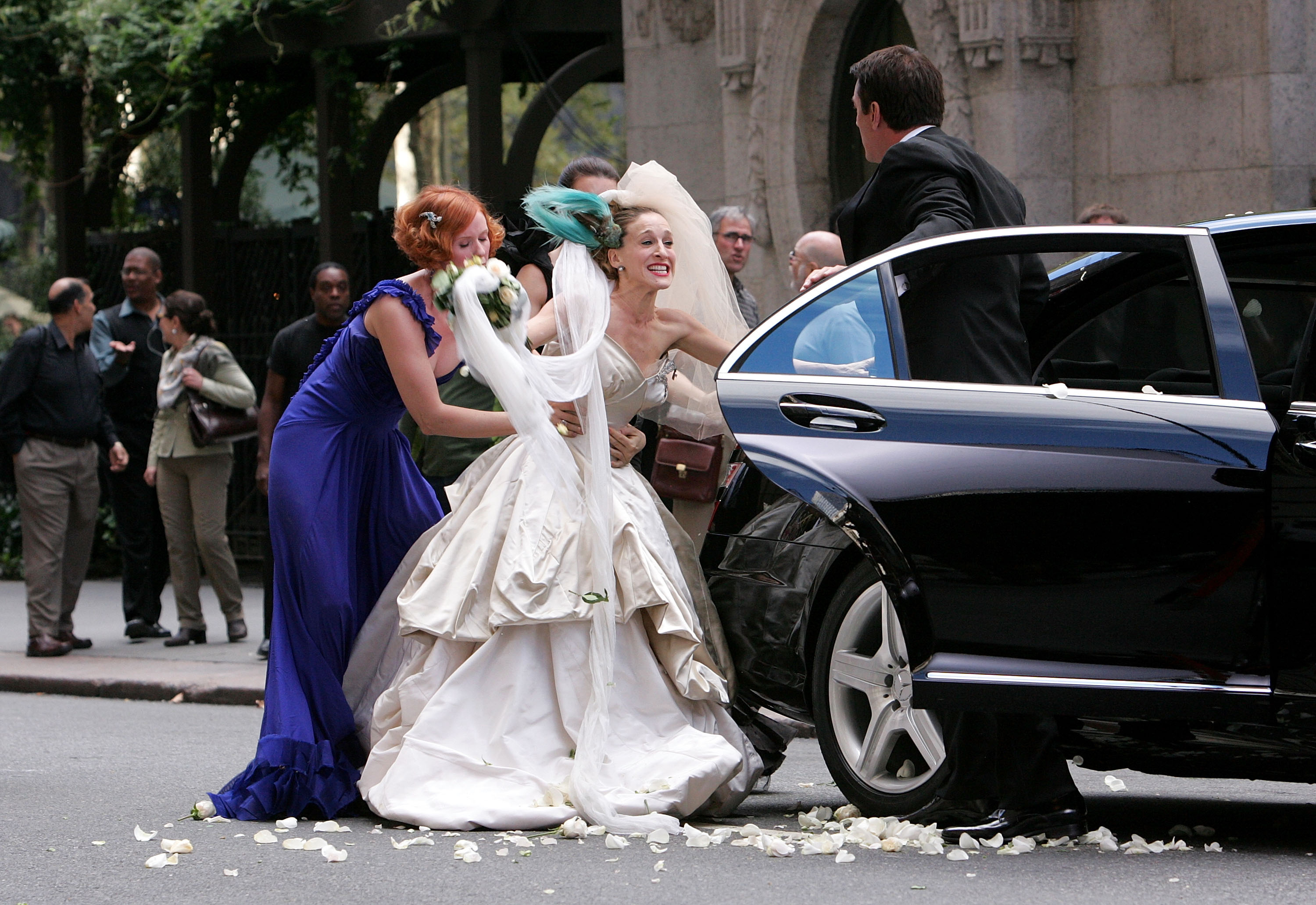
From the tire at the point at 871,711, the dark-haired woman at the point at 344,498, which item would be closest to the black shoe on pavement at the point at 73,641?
the dark-haired woman at the point at 344,498

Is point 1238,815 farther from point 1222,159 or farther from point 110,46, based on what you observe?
point 110,46

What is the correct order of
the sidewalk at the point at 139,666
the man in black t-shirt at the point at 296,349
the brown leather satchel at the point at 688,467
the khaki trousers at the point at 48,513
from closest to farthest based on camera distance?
the brown leather satchel at the point at 688,467, the sidewalk at the point at 139,666, the man in black t-shirt at the point at 296,349, the khaki trousers at the point at 48,513

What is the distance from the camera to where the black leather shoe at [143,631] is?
1144 centimetres

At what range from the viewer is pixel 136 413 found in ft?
38.9

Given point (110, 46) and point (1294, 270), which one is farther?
point (110, 46)

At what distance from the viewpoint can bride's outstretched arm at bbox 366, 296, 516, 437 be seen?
5961 millimetres

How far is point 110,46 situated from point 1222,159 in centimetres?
908

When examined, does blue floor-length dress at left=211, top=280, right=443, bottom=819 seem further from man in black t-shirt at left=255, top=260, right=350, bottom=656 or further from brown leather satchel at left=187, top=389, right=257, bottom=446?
brown leather satchel at left=187, top=389, right=257, bottom=446

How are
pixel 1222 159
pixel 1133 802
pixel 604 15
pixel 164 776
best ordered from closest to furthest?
pixel 1133 802 → pixel 164 776 → pixel 1222 159 → pixel 604 15

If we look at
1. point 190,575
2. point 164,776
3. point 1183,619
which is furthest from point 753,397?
point 190,575

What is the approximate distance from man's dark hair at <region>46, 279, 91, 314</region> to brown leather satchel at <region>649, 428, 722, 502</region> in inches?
214

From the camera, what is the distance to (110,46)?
14984 mm

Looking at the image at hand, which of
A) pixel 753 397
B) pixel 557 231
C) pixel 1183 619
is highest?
pixel 557 231

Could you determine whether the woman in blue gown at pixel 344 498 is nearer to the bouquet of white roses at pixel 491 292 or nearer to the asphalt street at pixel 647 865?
the bouquet of white roses at pixel 491 292
